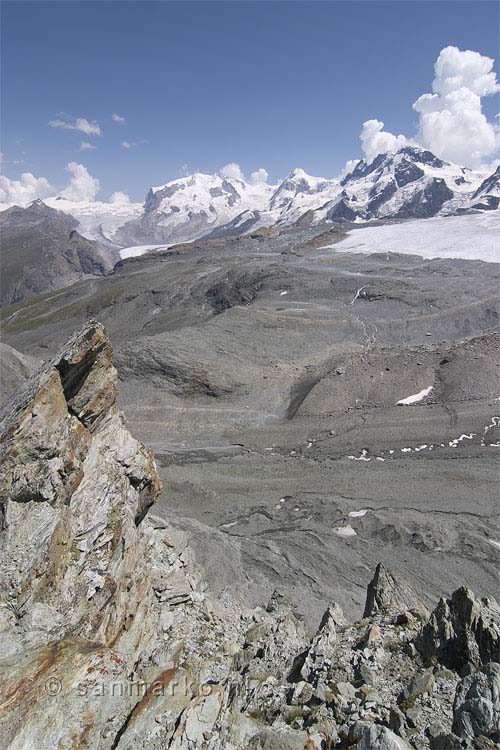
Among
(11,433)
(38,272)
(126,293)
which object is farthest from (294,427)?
(38,272)

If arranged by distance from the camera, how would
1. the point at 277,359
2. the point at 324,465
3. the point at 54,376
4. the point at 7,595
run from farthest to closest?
the point at 277,359 < the point at 324,465 < the point at 54,376 < the point at 7,595

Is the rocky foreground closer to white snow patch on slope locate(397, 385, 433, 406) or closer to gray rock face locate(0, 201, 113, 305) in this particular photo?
white snow patch on slope locate(397, 385, 433, 406)

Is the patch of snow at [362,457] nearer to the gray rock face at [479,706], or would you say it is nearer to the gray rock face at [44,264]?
the gray rock face at [479,706]

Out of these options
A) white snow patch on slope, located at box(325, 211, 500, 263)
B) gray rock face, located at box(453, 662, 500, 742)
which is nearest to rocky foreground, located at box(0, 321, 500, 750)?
gray rock face, located at box(453, 662, 500, 742)

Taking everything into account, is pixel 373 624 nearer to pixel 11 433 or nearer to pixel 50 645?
pixel 50 645

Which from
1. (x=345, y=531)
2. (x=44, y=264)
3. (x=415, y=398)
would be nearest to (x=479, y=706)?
(x=345, y=531)

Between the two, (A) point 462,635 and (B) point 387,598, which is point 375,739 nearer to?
(A) point 462,635

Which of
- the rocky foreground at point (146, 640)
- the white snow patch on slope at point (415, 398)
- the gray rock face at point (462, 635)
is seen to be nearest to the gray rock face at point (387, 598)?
the rocky foreground at point (146, 640)

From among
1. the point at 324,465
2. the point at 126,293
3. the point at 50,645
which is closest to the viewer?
the point at 50,645

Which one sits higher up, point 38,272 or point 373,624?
point 38,272
